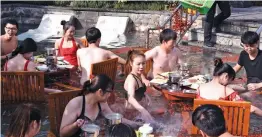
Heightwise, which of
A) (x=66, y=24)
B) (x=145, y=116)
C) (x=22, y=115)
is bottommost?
(x=145, y=116)

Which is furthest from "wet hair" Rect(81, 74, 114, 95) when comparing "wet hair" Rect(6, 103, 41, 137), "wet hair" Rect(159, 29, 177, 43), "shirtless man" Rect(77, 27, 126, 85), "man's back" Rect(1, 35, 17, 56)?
"man's back" Rect(1, 35, 17, 56)

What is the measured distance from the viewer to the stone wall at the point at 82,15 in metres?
14.3

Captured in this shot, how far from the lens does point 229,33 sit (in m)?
11.7

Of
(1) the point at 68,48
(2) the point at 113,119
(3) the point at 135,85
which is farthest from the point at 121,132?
(1) the point at 68,48

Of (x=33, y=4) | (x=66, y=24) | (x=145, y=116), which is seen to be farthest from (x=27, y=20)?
(x=145, y=116)

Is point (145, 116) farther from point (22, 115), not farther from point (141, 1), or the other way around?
point (141, 1)

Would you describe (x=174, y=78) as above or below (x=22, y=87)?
above

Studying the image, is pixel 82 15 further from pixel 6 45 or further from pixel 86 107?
pixel 86 107

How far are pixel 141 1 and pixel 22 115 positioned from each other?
12.5 m

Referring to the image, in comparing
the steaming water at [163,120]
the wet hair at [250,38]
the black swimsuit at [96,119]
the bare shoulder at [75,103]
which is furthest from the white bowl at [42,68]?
the wet hair at [250,38]

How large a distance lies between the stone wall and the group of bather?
7022 mm

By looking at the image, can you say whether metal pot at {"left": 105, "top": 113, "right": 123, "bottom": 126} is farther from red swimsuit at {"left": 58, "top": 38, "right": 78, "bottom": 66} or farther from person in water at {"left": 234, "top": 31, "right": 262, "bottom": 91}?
red swimsuit at {"left": 58, "top": 38, "right": 78, "bottom": 66}

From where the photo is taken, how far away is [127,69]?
7.00 m

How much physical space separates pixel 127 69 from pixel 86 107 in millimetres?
2795
